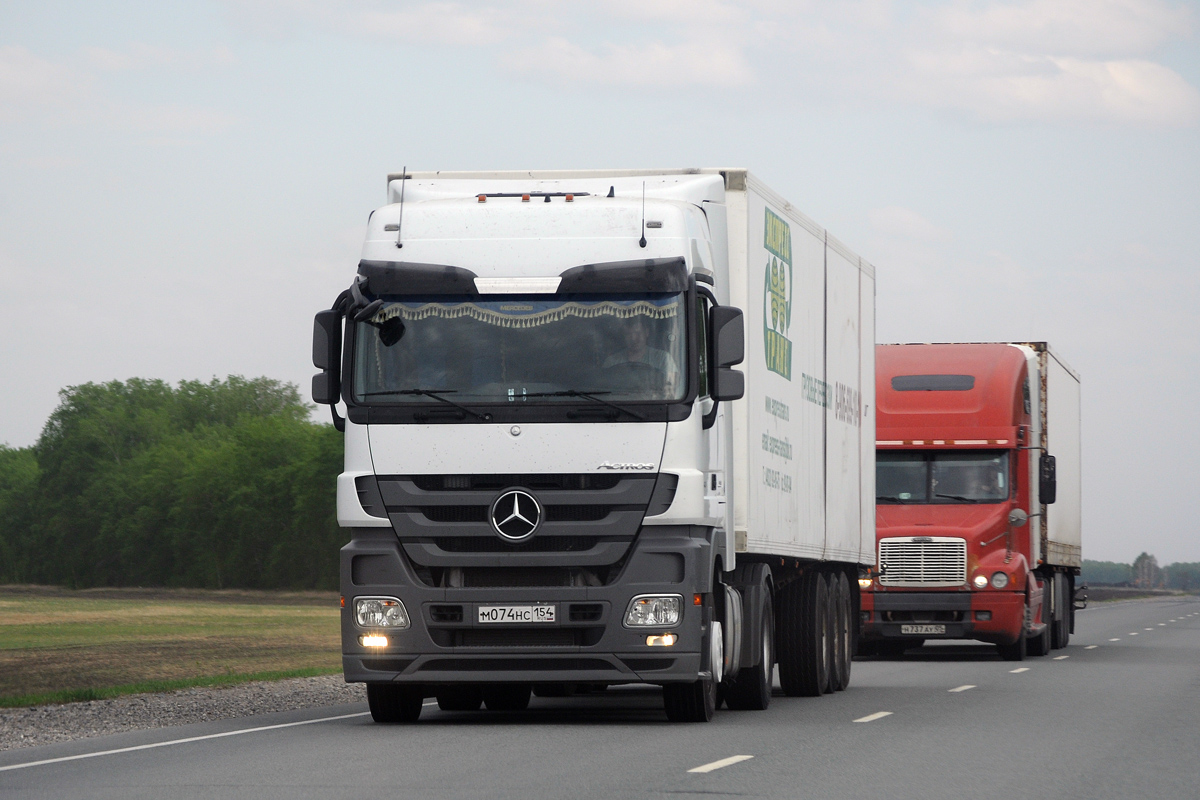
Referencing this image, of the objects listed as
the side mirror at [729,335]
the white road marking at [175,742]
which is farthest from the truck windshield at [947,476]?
the side mirror at [729,335]

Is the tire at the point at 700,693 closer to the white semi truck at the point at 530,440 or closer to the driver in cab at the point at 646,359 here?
the white semi truck at the point at 530,440

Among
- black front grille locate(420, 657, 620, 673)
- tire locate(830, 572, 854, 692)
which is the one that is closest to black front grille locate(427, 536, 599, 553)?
black front grille locate(420, 657, 620, 673)

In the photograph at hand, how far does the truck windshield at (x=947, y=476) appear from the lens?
27.6 meters

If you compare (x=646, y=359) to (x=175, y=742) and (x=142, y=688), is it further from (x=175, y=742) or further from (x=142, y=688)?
(x=142, y=688)

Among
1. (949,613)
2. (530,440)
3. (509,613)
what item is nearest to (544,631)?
(509,613)

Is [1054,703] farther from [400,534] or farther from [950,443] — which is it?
[950,443]

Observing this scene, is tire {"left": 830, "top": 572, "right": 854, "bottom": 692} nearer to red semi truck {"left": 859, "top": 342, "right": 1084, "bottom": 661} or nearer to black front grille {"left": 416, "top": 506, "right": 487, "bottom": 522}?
red semi truck {"left": 859, "top": 342, "right": 1084, "bottom": 661}

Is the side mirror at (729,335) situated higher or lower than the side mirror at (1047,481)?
higher

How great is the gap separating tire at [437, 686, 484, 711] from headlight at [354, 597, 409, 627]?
2.36m

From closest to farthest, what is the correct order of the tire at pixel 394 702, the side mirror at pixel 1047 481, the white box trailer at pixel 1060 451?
the tire at pixel 394 702, the side mirror at pixel 1047 481, the white box trailer at pixel 1060 451

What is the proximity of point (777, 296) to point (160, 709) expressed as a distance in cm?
654

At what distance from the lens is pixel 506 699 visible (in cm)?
1755

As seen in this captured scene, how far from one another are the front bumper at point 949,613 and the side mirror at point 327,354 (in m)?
14.9

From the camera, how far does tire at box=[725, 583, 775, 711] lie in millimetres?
16703
